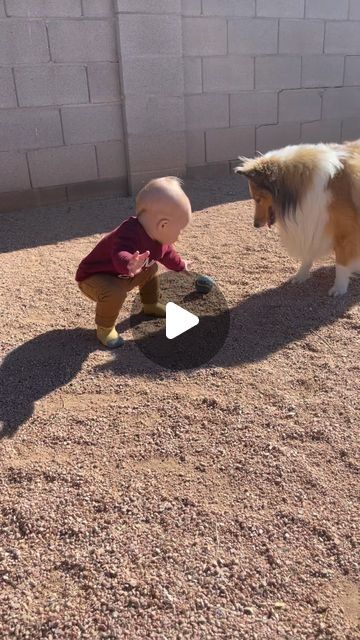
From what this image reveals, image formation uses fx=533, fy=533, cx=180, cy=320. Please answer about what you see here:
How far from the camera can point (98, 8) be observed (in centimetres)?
582

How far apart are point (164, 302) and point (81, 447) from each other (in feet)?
5.06

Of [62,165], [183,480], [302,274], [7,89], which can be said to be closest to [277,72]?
[62,165]

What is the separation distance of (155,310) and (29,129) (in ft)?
11.1

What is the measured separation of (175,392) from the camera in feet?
8.82

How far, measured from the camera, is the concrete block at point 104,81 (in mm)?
6004

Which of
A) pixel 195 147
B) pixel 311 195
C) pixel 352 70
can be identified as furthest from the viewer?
pixel 352 70

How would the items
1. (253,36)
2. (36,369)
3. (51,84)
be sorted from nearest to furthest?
(36,369), (51,84), (253,36)

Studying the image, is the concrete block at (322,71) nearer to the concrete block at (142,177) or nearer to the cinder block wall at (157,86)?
the cinder block wall at (157,86)

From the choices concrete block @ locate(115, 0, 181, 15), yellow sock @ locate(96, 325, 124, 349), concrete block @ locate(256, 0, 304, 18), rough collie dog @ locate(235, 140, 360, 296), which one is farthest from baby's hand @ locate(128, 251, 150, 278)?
concrete block @ locate(256, 0, 304, 18)

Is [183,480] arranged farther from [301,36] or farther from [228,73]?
[301,36]

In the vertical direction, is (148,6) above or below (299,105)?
above

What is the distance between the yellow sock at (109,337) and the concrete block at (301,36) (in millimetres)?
5647
